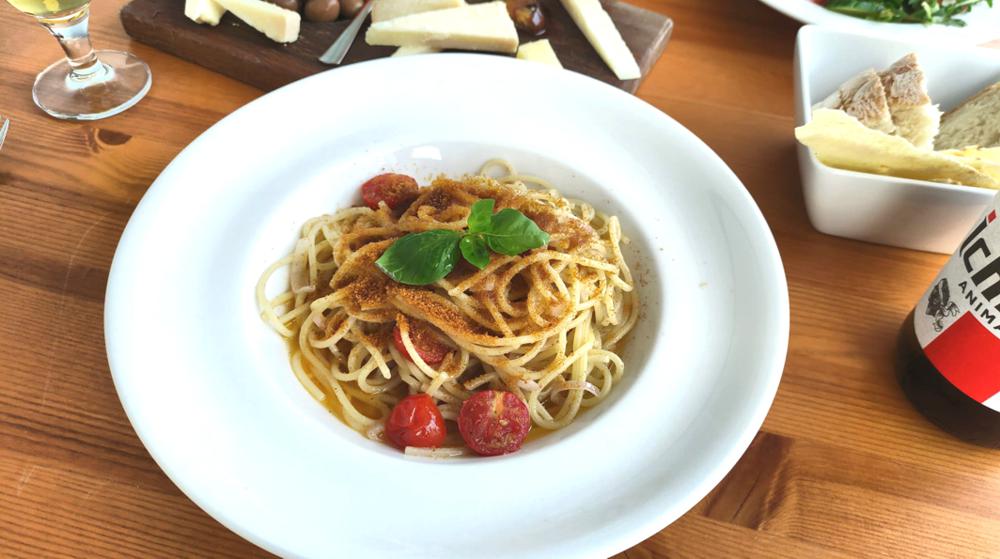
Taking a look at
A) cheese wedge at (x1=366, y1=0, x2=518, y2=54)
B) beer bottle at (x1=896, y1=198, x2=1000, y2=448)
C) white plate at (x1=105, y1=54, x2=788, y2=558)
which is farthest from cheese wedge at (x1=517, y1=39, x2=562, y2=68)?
beer bottle at (x1=896, y1=198, x2=1000, y2=448)

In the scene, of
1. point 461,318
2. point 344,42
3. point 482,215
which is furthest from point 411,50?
point 461,318

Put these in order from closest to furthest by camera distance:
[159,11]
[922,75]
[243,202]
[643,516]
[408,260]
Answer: [643,516] → [408,260] → [243,202] → [922,75] → [159,11]

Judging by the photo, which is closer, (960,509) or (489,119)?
(960,509)

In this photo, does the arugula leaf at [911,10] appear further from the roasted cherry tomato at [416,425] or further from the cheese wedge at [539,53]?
the roasted cherry tomato at [416,425]

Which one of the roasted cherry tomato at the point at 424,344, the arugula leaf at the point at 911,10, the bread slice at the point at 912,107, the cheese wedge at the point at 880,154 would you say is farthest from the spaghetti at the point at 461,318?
the arugula leaf at the point at 911,10

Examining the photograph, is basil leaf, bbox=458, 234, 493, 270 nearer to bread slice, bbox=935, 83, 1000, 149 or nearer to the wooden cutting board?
the wooden cutting board

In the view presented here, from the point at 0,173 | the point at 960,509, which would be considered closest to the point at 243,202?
the point at 0,173

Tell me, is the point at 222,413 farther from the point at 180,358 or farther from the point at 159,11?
the point at 159,11
